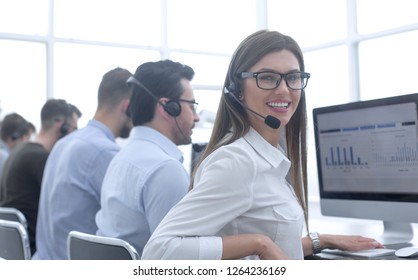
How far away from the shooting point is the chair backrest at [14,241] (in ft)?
6.00

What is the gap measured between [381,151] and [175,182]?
699mm

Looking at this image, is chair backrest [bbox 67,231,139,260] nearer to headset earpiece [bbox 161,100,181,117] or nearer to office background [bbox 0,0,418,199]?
headset earpiece [bbox 161,100,181,117]

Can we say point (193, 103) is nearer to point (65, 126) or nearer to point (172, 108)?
point (172, 108)

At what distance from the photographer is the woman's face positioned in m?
1.29

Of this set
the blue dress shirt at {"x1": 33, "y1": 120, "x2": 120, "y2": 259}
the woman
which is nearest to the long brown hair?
the woman

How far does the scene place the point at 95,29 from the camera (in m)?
3.99

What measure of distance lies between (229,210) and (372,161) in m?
0.84

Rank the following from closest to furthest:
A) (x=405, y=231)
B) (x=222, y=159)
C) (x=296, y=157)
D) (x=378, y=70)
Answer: (x=222, y=159)
(x=296, y=157)
(x=405, y=231)
(x=378, y=70)

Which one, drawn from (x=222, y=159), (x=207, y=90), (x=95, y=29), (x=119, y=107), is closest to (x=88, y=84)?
(x=95, y=29)

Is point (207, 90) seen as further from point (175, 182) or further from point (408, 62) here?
point (175, 182)

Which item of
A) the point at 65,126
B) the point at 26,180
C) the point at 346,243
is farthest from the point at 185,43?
the point at 346,243
